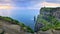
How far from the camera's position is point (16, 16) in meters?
4.06

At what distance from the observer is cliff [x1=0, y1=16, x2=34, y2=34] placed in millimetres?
3949

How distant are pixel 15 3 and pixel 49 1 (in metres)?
0.86

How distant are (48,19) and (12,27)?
0.91m

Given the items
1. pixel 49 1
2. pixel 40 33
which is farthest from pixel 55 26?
pixel 49 1

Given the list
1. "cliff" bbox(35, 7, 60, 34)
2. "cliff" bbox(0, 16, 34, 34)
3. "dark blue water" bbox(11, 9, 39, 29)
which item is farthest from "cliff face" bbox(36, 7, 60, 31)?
"cliff" bbox(0, 16, 34, 34)

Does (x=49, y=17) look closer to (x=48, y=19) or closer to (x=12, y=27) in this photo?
(x=48, y=19)

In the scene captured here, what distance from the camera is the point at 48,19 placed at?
409 cm

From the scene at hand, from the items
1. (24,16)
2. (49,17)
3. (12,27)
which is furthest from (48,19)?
(12,27)

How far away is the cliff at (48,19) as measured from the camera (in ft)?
13.1

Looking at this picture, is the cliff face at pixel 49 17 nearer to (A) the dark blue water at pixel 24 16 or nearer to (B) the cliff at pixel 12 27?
(A) the dark blue water at pixel 24 16

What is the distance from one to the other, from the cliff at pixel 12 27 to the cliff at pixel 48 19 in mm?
269

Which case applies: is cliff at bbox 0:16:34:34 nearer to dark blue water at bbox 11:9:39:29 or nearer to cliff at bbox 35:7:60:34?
dark blue water at bbox 11:9:39:29

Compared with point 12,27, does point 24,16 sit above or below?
above

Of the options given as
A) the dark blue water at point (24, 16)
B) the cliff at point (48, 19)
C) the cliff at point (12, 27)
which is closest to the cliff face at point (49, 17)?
the cliff at point (48, 19)
